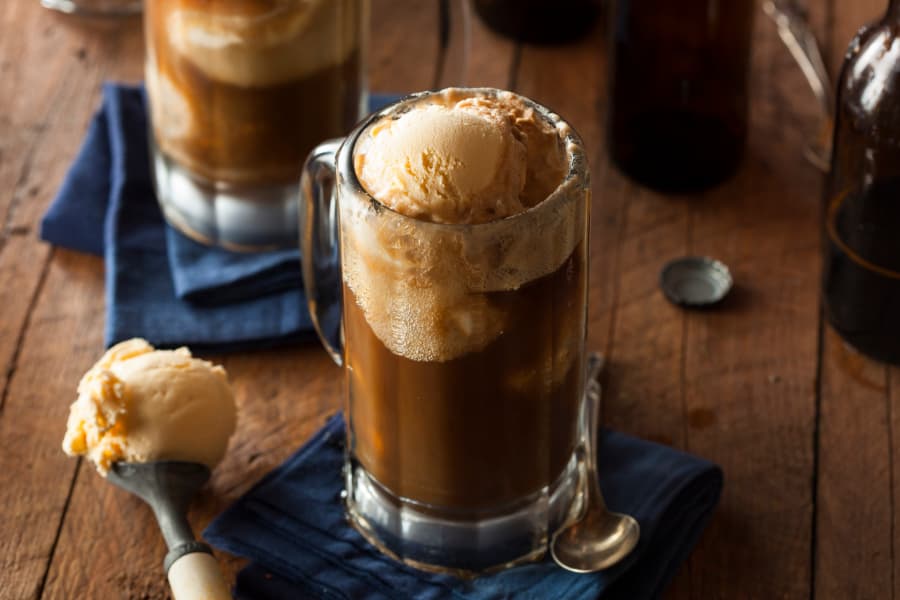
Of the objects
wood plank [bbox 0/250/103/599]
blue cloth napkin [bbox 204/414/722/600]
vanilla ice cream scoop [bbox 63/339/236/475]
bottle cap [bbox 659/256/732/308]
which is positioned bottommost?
wood plank [bbox 0/250/103/599]

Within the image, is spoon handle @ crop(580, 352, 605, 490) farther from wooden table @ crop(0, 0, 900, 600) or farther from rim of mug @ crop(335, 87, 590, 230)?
rim of mug @ crop(335, 87, 590, 230)

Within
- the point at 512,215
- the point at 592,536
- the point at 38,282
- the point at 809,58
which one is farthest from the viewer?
the point at 809,58

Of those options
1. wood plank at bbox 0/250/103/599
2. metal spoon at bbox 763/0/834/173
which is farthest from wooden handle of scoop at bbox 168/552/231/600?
metal spoon at bbox 763/0/834/173

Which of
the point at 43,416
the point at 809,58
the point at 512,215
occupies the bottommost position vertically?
the point at 43,416

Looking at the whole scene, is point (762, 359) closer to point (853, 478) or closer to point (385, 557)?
point (853, 478)

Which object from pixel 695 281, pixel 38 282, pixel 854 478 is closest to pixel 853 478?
pixel 854 478

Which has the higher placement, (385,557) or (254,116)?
(254,116)

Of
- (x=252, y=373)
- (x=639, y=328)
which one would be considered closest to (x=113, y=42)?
(x=252, y=373)
